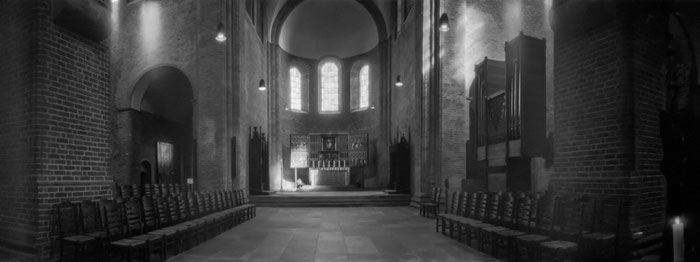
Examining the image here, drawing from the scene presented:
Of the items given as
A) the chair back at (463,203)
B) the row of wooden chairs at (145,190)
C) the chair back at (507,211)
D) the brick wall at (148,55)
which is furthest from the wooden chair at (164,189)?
the chair back at (507,211)

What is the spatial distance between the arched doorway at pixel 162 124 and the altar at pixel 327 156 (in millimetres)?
6655

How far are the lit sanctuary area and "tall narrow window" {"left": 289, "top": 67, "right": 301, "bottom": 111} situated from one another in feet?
22.0

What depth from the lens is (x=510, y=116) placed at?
359 inches

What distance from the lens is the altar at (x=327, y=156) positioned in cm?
2500

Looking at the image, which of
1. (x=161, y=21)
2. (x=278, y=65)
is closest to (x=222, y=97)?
(x=161, y=21)

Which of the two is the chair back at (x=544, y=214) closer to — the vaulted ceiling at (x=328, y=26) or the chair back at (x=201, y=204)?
the chair back at (x=201, y=204)

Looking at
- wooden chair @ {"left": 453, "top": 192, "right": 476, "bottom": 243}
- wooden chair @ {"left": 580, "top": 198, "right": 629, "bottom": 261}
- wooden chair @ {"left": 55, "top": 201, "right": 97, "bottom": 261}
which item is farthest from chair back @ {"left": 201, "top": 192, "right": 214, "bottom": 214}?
wooden chair @ {"left": 580, "top": 198, "right": 629, "bottom": 261}

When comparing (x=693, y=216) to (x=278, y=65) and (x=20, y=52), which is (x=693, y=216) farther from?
(x=278, y=65)

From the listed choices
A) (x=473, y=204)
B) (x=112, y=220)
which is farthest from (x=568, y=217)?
(x=112, y=220)

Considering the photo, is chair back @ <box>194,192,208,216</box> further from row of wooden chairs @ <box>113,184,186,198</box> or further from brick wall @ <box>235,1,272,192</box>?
brick wall @ <box>235,1,272,192</box>

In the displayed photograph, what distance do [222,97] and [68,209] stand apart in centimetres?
1002

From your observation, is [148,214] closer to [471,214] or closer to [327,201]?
[471,214]

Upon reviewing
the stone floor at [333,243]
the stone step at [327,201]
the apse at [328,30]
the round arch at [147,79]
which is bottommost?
the stone step at [327,201]

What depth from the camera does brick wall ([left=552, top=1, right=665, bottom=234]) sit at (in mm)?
4582
